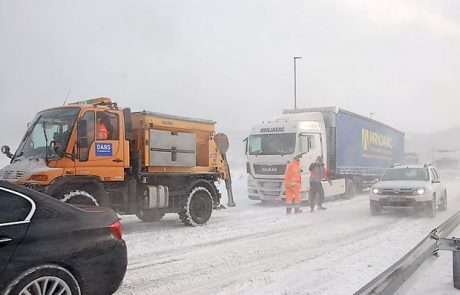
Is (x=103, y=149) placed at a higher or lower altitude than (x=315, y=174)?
higher

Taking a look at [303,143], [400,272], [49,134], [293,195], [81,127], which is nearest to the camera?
[400,272]

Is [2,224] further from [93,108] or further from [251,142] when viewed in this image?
[251,142]

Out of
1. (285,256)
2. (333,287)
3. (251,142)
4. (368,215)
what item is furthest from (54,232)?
(251,142)

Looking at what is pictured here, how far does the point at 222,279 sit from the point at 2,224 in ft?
9.46

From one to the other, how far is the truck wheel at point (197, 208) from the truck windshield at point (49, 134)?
3220mm

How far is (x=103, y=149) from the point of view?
27.9ft

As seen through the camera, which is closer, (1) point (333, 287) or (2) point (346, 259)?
(1) point (333, 287)

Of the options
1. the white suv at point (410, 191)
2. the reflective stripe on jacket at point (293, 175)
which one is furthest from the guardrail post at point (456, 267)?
the reflective stripe on jacket at point (293, 175)

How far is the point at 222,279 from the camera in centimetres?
560

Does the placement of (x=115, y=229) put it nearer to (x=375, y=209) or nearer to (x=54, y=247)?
(x=54, y=247)

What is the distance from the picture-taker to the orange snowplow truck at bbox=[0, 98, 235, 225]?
26.2ft

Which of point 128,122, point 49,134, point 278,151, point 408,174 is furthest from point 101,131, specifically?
point 408,174

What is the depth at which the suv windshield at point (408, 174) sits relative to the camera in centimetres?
1289

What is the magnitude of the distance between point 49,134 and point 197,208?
3802 mm
